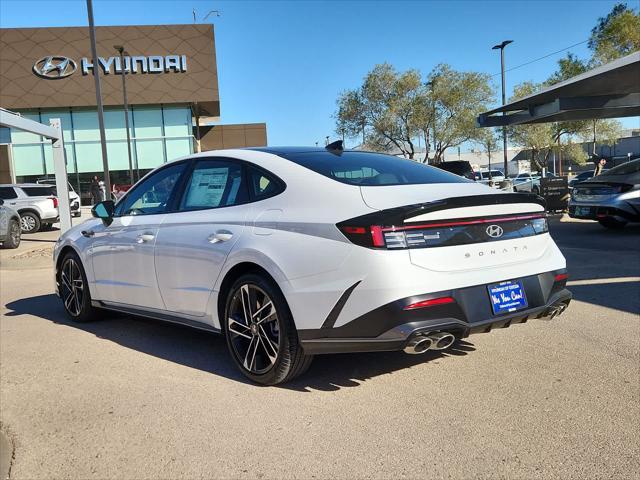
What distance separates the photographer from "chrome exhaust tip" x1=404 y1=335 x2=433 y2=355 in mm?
3270

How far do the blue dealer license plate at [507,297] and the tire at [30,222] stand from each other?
61.2ft

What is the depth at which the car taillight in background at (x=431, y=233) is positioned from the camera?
10.7ft

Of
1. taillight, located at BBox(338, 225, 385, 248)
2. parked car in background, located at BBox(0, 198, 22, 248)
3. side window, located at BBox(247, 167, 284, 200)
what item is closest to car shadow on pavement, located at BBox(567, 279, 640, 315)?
taillight, located at BBox(338, 225, 385, 248)

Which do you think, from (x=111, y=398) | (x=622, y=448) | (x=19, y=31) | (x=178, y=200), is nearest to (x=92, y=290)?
(x=178, y=200)

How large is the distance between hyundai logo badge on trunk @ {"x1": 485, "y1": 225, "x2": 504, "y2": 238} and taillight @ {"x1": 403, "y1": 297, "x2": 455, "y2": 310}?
55 cm

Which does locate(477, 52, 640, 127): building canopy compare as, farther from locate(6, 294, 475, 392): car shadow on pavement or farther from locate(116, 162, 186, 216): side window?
locate(116, 162, 186, 216): side window

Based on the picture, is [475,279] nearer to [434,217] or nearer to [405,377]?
[434,217]

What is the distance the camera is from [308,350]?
139 inches

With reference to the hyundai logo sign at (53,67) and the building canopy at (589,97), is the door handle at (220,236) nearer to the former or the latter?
the building canopy at (589,97)

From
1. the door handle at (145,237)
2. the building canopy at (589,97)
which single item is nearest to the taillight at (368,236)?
the door handle at (145,237)

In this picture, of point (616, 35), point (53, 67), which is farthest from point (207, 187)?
point (53, 67)

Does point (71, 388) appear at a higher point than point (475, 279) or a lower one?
lower

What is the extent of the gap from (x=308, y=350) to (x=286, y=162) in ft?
4.41

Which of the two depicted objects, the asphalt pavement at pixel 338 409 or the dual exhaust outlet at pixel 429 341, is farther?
the dual exhaust outlet at pixel 429 341
